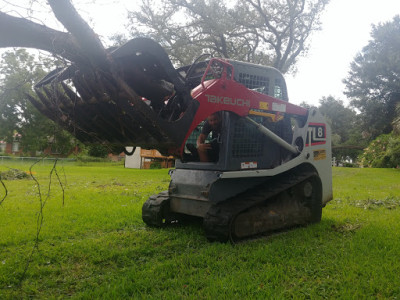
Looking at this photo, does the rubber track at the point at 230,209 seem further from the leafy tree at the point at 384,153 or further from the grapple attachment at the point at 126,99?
the leafy tree at the point at 384,153

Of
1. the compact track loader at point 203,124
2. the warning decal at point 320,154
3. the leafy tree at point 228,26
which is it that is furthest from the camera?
the leafy tree at point 228,26

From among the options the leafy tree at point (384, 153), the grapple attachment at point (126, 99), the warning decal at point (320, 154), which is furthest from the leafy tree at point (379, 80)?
the grapple attachment at point (126, 99)

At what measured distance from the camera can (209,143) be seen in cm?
546

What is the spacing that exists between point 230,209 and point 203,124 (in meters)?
1.53

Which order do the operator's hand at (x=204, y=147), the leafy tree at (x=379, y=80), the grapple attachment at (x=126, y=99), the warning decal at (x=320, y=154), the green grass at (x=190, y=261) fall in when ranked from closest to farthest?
the green grass at (x=190, y=261) < the grapple attachment at (x=126, y=99) < the operator's hand at (x=204, y=147) < the warning decal at (x=320, y=154) < the leafy tree at (x=379, y=80)

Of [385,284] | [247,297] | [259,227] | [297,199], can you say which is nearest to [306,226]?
[297,199]

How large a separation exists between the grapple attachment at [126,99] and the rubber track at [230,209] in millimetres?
1162

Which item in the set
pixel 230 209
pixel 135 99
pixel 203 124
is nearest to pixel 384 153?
pixel 203 124

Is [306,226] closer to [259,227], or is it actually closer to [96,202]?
[259,227]

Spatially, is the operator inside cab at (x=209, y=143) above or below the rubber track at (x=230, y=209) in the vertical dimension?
above

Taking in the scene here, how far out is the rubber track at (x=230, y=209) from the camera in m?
4.89

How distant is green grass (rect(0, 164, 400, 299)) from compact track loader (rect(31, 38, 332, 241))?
0.40 m

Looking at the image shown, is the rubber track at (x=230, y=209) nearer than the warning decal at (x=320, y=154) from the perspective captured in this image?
Yes

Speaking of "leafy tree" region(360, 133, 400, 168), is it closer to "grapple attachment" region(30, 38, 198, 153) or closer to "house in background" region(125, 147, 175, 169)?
"house in background" region(125, 147, 175, 169)
